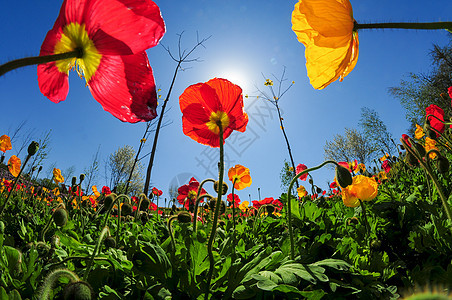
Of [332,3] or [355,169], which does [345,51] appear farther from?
[355,169]

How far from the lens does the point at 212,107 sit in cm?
131

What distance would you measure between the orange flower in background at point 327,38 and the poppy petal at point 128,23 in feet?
1.45

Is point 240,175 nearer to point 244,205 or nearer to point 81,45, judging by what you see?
point 244,205

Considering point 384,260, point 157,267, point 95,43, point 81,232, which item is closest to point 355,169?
point 384,260

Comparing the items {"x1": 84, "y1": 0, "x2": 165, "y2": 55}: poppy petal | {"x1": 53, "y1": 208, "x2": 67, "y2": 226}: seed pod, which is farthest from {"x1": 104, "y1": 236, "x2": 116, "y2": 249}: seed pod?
{"x1": 84, "y1": 0, "x2": 165, "y2": 55}: poppy petal

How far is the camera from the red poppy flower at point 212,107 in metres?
1.28

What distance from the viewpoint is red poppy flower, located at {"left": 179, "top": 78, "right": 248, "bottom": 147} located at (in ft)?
4.19

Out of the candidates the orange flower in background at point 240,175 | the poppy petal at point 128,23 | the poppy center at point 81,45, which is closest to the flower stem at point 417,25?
the poppy petal at point 128,23

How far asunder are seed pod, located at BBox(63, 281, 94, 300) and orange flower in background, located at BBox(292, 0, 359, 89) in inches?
33.9

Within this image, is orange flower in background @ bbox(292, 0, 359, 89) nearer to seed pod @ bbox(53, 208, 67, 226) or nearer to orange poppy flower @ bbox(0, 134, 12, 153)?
seed pod @ bbox(53, 208, 67, 226)

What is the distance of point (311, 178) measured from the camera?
12.4 feet

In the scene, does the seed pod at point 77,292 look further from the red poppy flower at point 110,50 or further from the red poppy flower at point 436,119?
the red poppy flower at point 436,119

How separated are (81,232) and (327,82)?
163cm

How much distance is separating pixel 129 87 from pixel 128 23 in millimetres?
156
